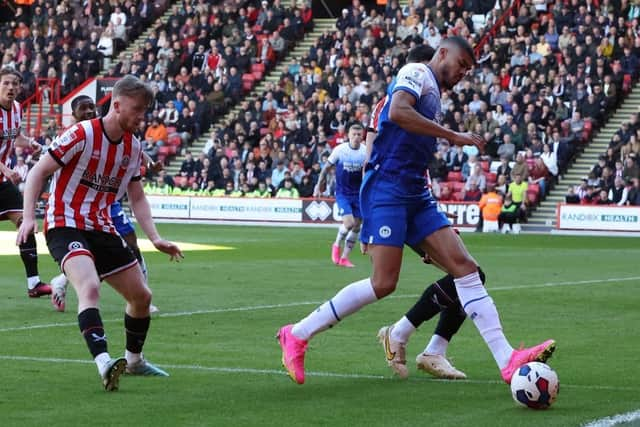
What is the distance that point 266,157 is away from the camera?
38594mm

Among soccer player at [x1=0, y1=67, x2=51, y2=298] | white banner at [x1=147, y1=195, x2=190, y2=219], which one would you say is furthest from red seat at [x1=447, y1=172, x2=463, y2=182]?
soccer player at [x1=0, y1=67, x2=51, y2=298]

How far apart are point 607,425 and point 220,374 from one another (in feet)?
9.53

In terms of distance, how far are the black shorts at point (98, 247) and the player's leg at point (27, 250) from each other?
19.7ft

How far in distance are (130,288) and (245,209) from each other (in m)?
28.5

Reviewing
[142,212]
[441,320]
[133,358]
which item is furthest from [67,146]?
[441,320]

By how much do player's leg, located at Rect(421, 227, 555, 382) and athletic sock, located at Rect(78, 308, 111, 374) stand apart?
2093 mm

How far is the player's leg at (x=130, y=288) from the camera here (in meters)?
8.59

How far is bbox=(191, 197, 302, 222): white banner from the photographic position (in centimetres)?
3656

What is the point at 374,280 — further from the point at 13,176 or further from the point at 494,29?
the point at 494,29

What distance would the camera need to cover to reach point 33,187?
8352mm

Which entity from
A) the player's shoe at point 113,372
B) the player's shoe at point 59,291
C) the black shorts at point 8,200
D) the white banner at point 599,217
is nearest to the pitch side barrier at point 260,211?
the white banner at point 599,217

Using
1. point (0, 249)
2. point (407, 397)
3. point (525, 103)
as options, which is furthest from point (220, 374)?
point (525, 103)

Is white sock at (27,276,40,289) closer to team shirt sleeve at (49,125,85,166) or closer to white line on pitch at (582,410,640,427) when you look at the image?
team shirt sleeve at (49,125,85,166)

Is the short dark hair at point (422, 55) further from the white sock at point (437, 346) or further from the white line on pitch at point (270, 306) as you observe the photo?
the white line on pitch at point (270, 306)
